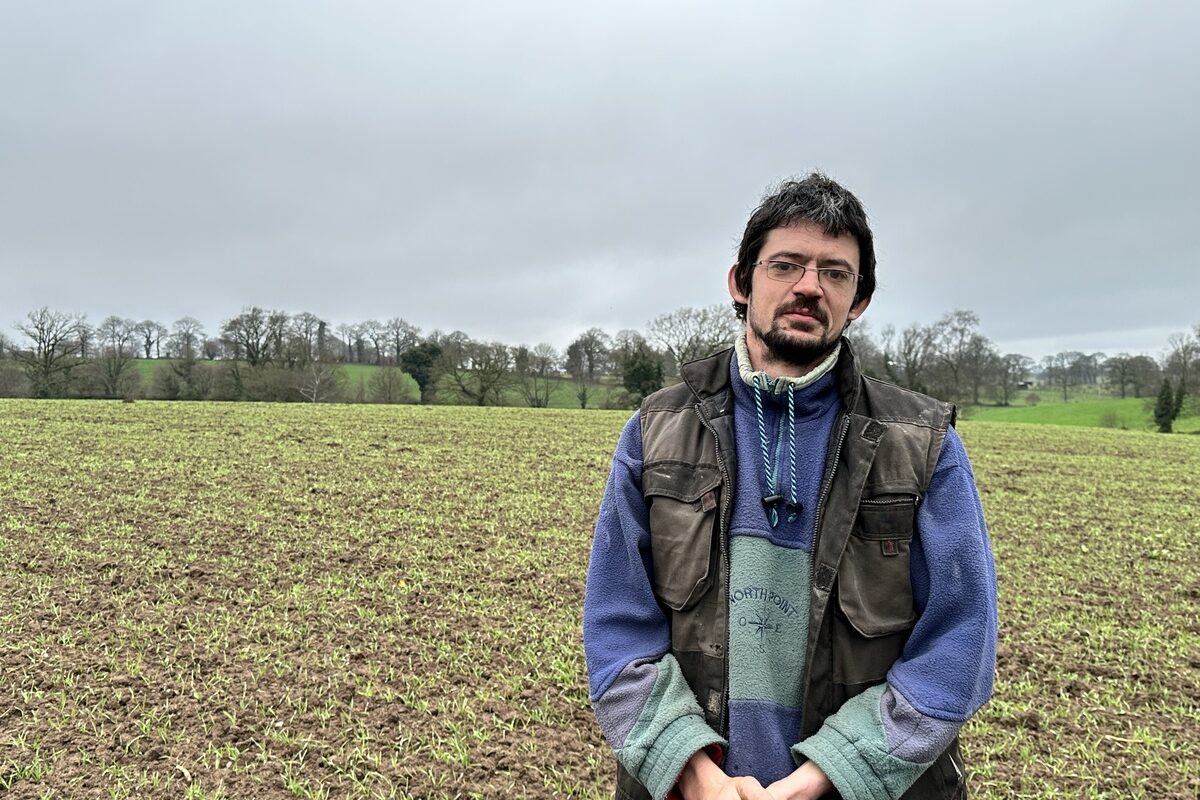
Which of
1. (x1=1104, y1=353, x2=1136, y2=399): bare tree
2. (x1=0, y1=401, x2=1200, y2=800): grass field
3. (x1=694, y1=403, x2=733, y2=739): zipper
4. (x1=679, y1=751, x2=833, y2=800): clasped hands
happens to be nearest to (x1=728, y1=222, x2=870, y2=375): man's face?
(x1=694, y1=403, x2=733, y2=739): zipper

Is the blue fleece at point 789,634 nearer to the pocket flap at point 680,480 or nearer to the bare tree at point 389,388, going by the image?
the pocket flap at point 680,480

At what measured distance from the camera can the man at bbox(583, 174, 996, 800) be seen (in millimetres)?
1595

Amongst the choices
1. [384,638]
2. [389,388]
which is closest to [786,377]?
[384,638]

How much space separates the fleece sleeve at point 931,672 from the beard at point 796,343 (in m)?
0.43

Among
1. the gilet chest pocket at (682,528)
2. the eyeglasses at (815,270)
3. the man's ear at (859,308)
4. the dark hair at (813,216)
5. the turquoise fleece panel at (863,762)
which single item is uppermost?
the dark hair at (813,216)

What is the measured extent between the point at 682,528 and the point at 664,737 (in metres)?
0.52

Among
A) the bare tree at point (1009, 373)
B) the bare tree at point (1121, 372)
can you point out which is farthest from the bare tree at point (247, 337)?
the bare tree at point (1121, 372)

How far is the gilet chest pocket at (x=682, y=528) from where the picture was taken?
1742mm

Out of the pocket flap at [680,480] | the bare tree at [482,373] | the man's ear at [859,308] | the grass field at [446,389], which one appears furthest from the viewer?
the grass field at [446,389]

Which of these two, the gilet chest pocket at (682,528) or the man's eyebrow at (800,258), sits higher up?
the man's eyebrow at (800,258)

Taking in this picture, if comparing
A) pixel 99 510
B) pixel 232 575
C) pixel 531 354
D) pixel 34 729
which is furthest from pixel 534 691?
pixel 531 354

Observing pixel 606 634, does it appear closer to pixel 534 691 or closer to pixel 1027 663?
pixel 534 691

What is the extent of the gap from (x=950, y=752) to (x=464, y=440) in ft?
53.3

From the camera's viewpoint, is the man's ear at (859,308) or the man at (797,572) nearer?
the man at (797,572)
